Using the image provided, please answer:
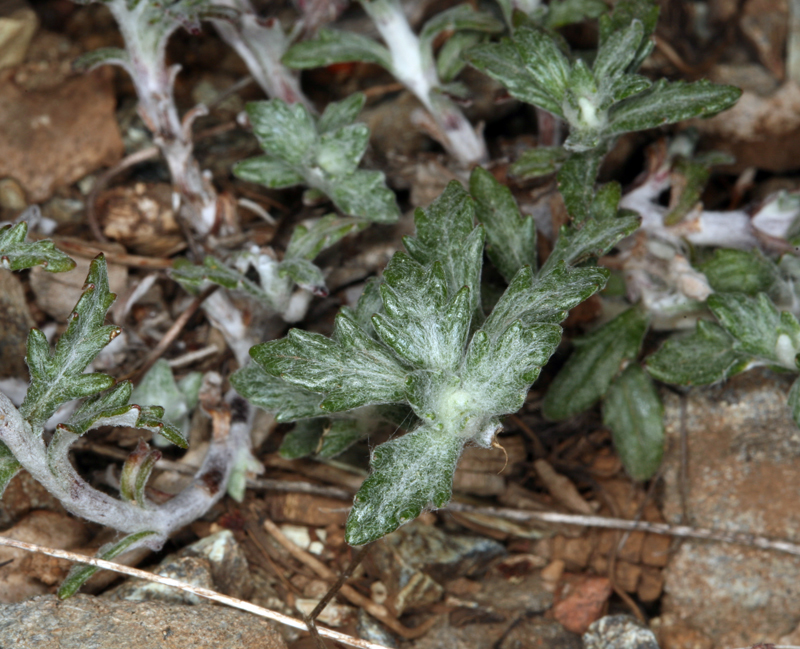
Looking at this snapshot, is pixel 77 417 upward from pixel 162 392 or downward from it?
upward

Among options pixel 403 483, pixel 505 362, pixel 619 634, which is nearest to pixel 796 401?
pixel 619 634

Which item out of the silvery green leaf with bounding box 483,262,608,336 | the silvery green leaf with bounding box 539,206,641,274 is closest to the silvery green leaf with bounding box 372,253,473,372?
the silvery green leaf with bounding box 483,262,608,336

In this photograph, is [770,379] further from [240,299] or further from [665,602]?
[240,299]

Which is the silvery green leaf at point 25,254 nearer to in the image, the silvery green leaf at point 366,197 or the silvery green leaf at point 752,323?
the silvery green leaf at point 366,197

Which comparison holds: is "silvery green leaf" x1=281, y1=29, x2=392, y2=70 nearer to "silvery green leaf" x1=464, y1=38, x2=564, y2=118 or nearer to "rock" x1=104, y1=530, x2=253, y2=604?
"silvery green leaf" x1=464, y1=38, x2=564, y2=118

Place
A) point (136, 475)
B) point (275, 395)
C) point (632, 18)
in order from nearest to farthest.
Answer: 1. point (136, 475)
2. point (275, 395)
3. point (632, 18)

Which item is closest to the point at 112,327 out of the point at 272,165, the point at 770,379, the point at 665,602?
the point at 272,165

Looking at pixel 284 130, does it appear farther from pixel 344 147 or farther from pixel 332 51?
pixel 332 51
